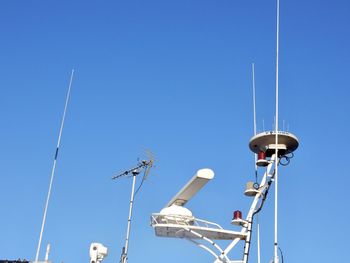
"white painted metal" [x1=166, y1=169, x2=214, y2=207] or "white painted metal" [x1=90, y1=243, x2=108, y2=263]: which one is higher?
"white painted metal" [x1=166, y1=169, x2=214, y2=207]

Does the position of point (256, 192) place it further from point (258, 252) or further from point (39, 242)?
point (39, 242)

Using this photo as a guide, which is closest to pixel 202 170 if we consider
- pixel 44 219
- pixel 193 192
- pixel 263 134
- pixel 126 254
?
pixel 193 192

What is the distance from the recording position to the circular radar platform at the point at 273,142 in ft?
67.4

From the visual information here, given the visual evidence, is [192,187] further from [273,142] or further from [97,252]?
[97,252]

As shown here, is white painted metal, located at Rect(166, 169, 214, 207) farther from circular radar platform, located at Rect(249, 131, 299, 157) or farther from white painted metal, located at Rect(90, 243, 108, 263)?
white painted metal, located at Rect(90, 243, 108, 263)

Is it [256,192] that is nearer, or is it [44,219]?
[44,219]

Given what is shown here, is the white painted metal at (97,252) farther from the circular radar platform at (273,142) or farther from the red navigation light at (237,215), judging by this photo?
the circular radar platform at (273,142)

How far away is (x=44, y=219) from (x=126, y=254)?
4359mm

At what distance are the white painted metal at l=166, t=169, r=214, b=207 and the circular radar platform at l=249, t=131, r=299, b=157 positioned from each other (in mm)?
2170

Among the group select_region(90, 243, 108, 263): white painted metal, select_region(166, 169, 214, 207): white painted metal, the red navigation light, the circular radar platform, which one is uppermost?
the circular radar platform

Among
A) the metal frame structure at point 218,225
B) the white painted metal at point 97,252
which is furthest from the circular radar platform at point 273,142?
the white painted metal at point 97,252

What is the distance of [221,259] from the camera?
20.8m

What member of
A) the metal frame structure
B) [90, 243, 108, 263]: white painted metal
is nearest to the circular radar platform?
the metal frame structure

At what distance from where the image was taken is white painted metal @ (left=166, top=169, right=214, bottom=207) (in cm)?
2088
